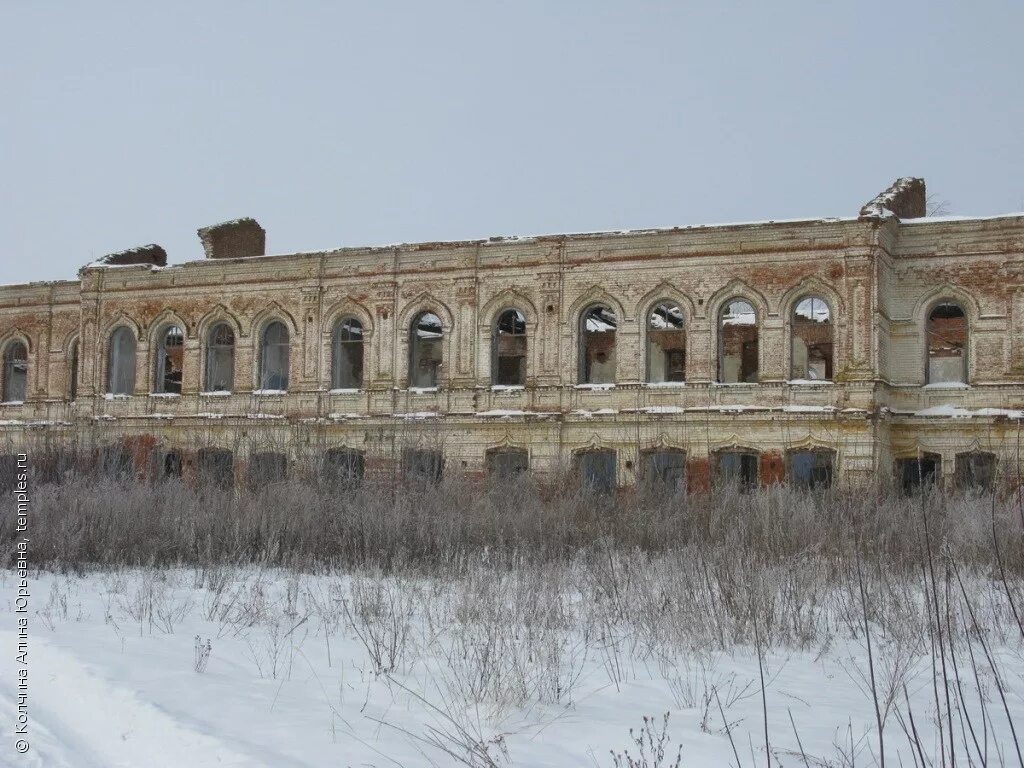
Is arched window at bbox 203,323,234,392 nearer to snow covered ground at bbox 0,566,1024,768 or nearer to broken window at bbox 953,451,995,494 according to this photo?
broken window at bbox 953,451,995,494

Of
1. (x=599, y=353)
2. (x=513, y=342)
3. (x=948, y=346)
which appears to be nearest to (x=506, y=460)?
(x=513, y=342)

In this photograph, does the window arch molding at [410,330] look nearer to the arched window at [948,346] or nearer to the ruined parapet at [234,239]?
the ruined parapet at [234,239]

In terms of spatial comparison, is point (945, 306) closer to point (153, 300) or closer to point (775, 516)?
point (775, 516)

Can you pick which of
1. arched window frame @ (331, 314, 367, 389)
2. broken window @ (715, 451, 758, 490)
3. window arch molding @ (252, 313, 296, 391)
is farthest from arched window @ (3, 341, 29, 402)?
broken window @ (715, 451, 758, 490)

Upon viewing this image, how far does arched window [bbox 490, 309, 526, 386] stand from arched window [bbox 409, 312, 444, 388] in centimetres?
144

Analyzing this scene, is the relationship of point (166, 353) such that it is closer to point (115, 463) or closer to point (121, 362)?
point (121, 362)

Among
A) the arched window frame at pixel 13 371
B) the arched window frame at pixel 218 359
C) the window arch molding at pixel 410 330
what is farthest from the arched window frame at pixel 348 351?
the arched window frame at pixel 13 371

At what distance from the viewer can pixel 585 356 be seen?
23359 millimetres

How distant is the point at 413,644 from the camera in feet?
23.2

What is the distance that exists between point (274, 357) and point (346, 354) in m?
1.81

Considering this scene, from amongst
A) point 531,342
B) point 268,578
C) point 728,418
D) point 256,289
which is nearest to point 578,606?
point 268,578

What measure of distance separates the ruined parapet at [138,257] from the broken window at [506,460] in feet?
33.9

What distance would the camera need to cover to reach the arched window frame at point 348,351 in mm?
24891

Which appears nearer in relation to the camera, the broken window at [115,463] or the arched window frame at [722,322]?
the broken window at [115,463]
